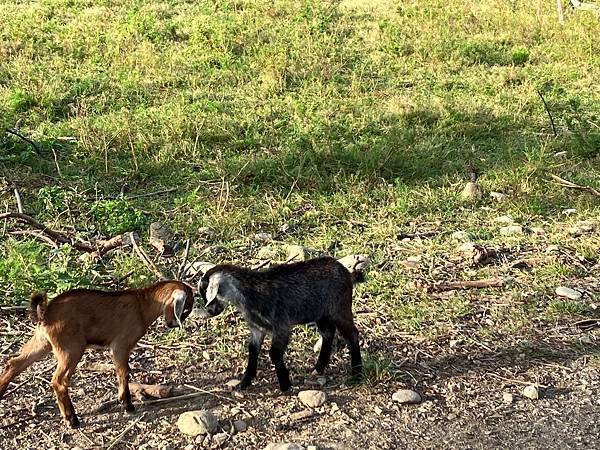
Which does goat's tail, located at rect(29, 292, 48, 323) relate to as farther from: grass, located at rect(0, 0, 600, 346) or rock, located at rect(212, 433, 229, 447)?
grass, located at rect(0, 0, 600, 346)

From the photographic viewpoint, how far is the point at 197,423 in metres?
3.96

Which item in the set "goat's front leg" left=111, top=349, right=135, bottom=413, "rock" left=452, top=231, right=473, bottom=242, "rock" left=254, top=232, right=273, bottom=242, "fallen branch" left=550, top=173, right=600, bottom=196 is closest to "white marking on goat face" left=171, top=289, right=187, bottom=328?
"goat's front leg" left=111, top=349, right=135, bottom=413

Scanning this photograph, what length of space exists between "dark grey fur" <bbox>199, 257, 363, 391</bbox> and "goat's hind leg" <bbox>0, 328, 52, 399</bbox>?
84 cm

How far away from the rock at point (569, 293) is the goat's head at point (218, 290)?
254 cm

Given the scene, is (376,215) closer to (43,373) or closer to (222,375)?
(222,375)

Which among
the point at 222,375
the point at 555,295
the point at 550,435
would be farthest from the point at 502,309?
the point at 222,375

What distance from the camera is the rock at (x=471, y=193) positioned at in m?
7.16

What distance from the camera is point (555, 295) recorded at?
18.2 ft

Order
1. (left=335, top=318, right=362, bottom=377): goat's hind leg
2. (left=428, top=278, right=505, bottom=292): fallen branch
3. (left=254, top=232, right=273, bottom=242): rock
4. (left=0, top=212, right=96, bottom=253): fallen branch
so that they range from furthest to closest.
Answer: (left=254, top=232, right=273, bottom=242): rock → (left=0, top=212, right=96, bottom=253): fallen branch → (left=428, top=278, right=505, bottom=292): fallen branch → (left=335, top=318, right=362, bottom=377): goat's hind leg

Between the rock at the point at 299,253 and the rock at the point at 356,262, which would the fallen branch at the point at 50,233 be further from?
the rock at the point at 356,262

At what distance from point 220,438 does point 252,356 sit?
1.82 ft

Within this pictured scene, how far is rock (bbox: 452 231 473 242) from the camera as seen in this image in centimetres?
636

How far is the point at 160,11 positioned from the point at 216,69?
8.48 ft

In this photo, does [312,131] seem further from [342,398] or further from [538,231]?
[342,398]
